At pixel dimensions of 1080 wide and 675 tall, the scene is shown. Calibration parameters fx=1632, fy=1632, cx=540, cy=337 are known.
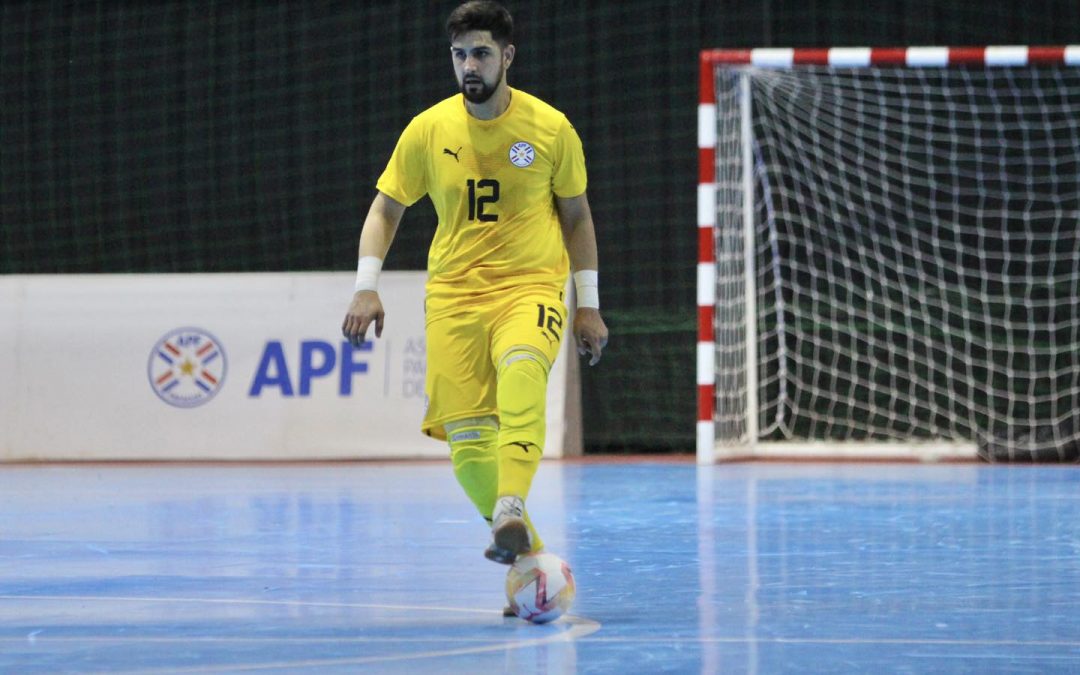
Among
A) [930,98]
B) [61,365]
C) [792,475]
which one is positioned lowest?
[792,475]

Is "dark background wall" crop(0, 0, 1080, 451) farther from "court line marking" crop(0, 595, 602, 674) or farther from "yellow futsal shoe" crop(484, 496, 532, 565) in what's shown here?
"yellow futsal shoe" crop(484, 496, 532, 565)

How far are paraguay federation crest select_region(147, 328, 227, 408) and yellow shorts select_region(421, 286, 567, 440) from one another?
6.85 metres

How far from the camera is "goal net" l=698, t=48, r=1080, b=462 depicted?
1140cm

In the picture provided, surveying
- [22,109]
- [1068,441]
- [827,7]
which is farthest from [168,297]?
[1068,441]

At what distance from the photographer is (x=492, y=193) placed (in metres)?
4.51

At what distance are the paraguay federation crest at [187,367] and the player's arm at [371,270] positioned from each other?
258 inches

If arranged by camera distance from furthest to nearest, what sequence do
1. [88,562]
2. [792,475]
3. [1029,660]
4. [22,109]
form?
[22,109], [792,475], [88,562], [1029,660]

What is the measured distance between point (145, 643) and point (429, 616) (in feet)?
2.53

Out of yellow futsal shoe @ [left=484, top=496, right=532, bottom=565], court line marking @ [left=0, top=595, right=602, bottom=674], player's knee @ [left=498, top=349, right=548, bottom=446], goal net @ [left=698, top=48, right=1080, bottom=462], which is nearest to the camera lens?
court line marking @ [left=0, top=595, right=602, bottom=674]

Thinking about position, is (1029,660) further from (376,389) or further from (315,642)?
(376,389)

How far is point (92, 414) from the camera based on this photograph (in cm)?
1117

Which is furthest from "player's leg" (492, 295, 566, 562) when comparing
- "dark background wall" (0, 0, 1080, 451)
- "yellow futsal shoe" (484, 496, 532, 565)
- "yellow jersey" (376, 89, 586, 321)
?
"dark background wall" (0, 0, 1080, 451)

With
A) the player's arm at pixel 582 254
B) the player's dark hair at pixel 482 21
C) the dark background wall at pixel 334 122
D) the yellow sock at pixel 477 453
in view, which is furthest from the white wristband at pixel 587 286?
the dark background wall at pixel 334 122

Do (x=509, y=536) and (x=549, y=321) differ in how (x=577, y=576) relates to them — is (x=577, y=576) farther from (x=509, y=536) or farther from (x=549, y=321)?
(x=509, y=536)
